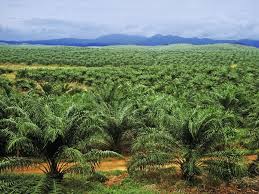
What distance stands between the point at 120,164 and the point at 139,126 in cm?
239

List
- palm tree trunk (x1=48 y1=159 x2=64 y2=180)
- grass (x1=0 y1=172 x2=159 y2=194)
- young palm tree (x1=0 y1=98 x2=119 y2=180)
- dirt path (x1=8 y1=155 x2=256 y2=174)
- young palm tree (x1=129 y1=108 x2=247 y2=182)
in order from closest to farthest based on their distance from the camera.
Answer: grass (x1=0 y1=172 x2=159 y2=194) < young palm tree (x1=0 y1=98 x2=119 y2=180) < palm tree trunk (x1=48 y1=159 x2=64 y2=180) < young palm tree (x1=129 y1=108 x2=247 y2=182) < dirt path (x1=8 y1=155 x2=256 y2=174)

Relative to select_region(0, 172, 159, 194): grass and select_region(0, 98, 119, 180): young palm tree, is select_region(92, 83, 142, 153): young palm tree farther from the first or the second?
select_region(0, 172, 159, 194): grass

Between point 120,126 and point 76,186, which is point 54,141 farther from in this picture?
point 120,126

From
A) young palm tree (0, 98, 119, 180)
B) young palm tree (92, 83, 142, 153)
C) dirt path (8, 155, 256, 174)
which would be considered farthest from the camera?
young palm tree (92, 83, 142, 153)

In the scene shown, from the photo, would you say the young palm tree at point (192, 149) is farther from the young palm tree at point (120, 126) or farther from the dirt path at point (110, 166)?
the young palm tree at point (120, 126)

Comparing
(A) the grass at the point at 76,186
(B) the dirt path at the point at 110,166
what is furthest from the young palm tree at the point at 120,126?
(A) the grass at the point at 76,186

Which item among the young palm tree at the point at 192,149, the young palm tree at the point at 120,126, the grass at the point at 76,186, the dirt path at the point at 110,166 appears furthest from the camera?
the young palm tree at the point at 120,126

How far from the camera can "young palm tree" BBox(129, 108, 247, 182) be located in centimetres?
1215

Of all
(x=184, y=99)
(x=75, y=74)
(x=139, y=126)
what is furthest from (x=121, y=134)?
(x=75, y=74)

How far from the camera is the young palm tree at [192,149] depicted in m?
12.1

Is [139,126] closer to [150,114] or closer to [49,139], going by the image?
[150,114]

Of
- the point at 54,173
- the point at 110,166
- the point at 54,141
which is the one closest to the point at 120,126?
the point at 110,166

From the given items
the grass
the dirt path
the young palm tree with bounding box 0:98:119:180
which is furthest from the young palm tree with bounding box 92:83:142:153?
the grass

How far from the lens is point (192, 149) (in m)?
12.5
